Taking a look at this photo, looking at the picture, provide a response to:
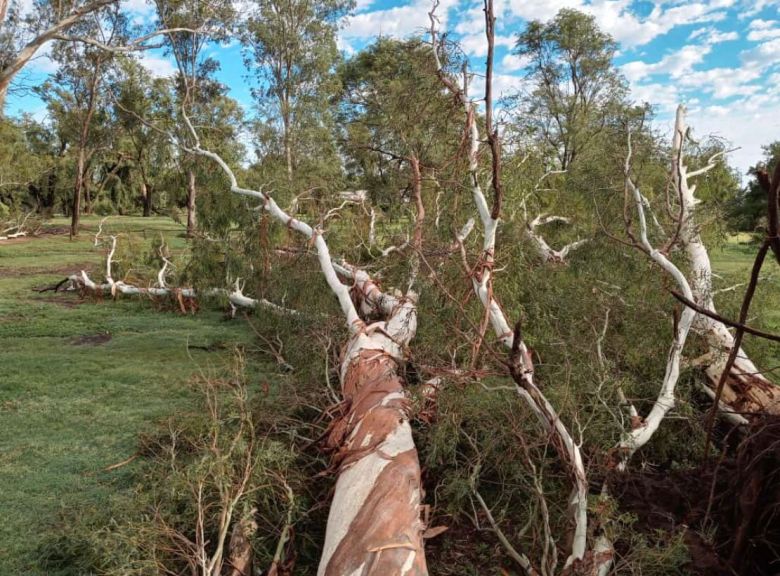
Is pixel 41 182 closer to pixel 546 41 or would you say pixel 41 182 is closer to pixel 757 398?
pixel 546 41

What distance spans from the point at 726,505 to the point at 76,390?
5098mm

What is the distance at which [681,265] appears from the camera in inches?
215

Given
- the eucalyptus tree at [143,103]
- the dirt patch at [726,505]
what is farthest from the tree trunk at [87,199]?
the dirt patch at [726,505]

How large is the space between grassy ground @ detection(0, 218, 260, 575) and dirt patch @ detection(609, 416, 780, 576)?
295 cm

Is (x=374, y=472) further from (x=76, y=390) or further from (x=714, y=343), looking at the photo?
(x=76, y=390)

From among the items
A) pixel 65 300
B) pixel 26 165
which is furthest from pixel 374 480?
pixel 26 165

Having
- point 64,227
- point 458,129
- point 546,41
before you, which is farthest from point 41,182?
point 458,129

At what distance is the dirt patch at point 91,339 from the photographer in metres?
7.27

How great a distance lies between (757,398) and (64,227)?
88.8 feet

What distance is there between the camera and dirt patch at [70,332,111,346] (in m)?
7.27

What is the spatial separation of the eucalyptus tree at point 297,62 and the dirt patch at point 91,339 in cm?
1542

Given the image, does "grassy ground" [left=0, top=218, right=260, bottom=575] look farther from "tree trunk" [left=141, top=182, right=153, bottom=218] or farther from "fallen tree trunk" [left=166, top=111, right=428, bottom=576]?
"tree trunk" [left=141, top=182, right=153, bottom=218]

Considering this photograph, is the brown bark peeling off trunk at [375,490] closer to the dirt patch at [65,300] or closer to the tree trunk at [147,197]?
the dirt patch at [65,300]

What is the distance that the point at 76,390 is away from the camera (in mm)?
5383
